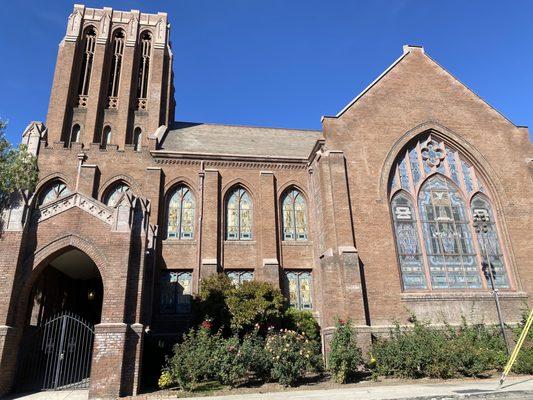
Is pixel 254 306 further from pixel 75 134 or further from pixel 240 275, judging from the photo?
pixel 75 134

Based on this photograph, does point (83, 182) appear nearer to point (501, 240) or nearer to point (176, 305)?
point (176, 305)

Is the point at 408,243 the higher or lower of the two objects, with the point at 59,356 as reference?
higher

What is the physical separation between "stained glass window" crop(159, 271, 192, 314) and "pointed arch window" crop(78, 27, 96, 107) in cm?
1487

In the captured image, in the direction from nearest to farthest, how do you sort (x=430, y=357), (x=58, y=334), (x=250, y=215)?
1. (x=430, y=357)
2. (x=58, y=334)
3. (x=250, y=215)

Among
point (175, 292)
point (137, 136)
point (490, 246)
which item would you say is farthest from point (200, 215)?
point (490, 246)

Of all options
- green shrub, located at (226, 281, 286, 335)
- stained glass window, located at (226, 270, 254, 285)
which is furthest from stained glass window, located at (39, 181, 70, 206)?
green shrub, located at (226, 281, 286, 335)

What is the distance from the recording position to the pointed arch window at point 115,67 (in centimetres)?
2831

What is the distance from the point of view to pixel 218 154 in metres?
22.6

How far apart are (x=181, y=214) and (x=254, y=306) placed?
721cm

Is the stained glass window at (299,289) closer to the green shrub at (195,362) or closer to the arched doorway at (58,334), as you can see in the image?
the green shrub at (195,362)

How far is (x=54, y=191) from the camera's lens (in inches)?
832

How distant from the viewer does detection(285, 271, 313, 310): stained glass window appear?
67.6 feet

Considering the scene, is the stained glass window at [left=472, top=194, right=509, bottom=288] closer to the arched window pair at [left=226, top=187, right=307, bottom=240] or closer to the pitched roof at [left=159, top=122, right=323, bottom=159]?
the arched window pair at [left=226, top=187, right=307, bottom=240]

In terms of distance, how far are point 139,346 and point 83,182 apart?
11367 mm
